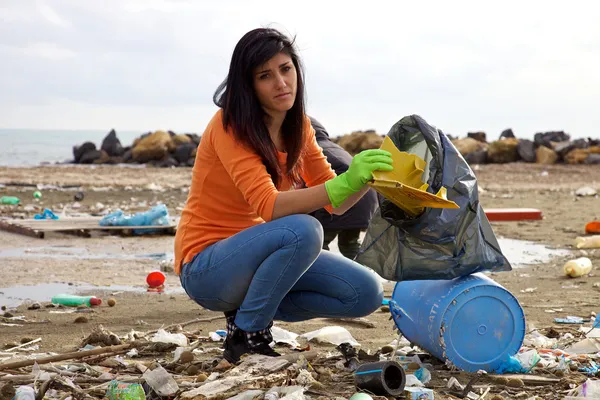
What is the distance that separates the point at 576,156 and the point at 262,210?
64.7 ft

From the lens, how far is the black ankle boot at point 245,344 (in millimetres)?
3719

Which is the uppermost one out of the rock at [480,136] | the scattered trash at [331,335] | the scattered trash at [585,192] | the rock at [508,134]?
the rock at [508,134]

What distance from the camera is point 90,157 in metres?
31.9

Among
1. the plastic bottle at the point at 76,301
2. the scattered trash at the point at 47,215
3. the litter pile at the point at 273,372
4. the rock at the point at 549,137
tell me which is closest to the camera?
the litter pile at the point at 273,372

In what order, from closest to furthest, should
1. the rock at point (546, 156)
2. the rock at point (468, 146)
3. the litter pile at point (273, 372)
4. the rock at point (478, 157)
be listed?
the litter pile at point (273, 372) → the rock at point (546, 156) → the rock at point (478, 157) → the rock at point (468, 146)

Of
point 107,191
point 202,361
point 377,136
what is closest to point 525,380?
point 202,361

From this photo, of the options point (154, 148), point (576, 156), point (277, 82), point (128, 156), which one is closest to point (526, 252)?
point (277, 82)

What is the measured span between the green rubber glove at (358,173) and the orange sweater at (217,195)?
1.01ft

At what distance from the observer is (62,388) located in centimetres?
334

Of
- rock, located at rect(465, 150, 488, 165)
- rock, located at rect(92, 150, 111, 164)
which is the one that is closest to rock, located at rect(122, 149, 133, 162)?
rock, located at rect(92, 150, 111, 164)

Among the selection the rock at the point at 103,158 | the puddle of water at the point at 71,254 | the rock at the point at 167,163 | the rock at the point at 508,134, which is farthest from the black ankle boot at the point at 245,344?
the rock at the point at 508,134

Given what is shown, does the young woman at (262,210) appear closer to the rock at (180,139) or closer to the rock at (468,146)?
the rock at (468,146)

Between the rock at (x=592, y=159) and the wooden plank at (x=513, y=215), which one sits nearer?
the wooden plank at (x=513, y=215)

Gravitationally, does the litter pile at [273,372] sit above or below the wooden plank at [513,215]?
below
